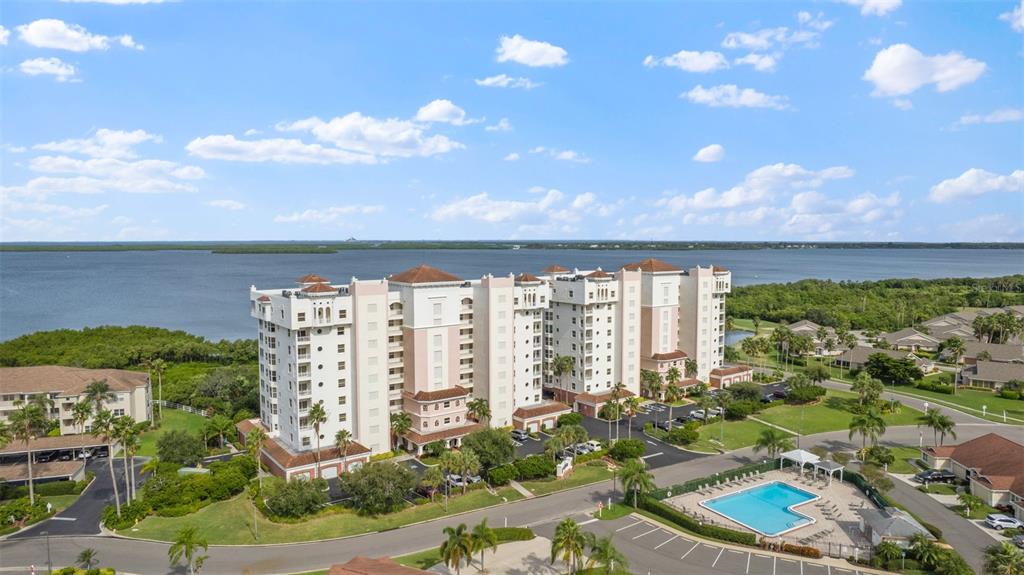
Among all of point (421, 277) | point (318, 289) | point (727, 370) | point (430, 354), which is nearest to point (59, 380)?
point (318, 289)

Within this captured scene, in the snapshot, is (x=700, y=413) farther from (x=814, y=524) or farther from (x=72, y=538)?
(x=72, y=538)

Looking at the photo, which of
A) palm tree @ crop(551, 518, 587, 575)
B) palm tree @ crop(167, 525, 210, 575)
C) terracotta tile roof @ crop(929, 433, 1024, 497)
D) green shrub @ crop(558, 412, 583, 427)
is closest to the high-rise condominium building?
green shrub @ crop(558, 412, 583, 427)

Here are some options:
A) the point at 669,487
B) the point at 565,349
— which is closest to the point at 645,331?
the point at 565,349

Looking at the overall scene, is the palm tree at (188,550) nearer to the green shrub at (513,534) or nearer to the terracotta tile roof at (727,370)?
the green shrub at (513,534)

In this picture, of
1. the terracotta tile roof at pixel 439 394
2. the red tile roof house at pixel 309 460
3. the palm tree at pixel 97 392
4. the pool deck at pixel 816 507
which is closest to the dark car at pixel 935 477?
the pool deck at pixel 816 507

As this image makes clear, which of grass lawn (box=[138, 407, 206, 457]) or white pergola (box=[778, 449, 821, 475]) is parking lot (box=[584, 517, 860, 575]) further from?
grass lawn (box=[138, 407, 206, 457])

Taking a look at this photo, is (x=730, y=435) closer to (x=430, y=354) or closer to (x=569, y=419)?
(x=569, y=419)
